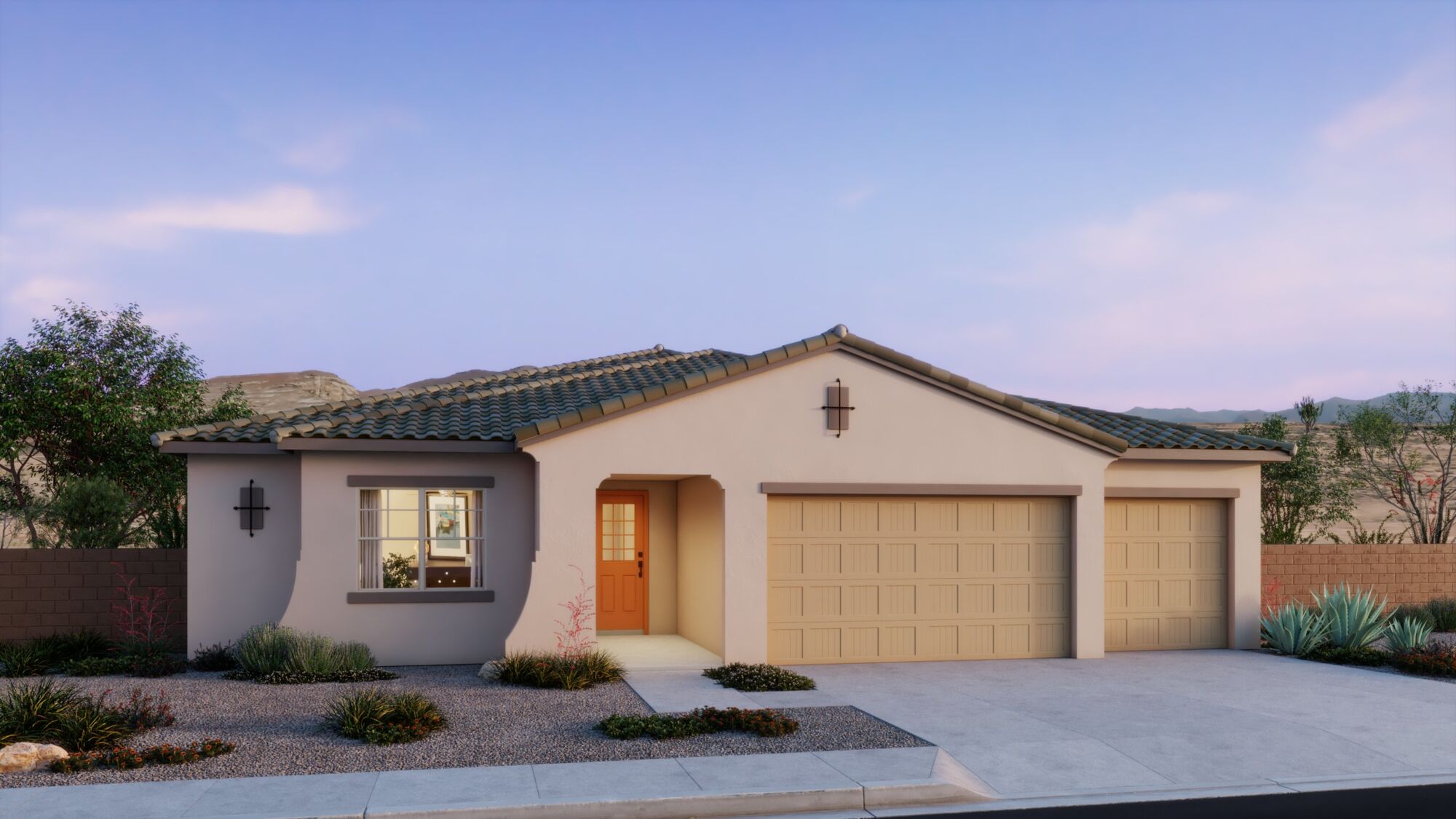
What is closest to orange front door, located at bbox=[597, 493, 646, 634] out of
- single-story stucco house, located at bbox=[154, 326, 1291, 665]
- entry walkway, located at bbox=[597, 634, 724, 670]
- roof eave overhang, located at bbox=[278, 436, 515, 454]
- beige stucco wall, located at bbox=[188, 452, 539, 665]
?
entry walkway, located at bbox=[597, 634, 724, 670]

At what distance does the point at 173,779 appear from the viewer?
8.26 m

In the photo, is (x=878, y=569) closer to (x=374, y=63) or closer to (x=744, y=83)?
(x=744, y=83)

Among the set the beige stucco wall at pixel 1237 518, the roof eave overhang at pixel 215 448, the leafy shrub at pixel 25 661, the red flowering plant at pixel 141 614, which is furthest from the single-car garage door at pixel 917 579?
the leafy shrub at pixel 25 661

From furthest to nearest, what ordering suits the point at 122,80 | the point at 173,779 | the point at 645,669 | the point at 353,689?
the point at 122,80 → the point at 645,669 → the point at 353,689 → the point at 173,779

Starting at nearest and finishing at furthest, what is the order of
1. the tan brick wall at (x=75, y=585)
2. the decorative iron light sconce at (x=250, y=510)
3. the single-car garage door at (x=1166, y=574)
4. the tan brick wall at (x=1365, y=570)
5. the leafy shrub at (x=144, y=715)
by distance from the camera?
the leafy shrub at (x=144, y=715)
the decorative iron light sconce at (x=250, y=510)
the tan brick wall at (x=75, y=585)
the single-car garage door at (x=1166, y=574)
the tan brick wall at (x=1365, y=570)

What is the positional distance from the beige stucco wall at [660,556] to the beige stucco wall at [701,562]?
13 cm

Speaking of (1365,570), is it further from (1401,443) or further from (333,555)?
(333,555)

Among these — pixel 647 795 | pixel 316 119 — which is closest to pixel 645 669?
pixel 647 795

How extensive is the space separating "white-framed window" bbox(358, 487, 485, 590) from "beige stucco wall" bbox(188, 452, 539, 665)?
17 centimetres

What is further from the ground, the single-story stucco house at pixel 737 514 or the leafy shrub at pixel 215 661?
the single-story stucco house at pixel 737 514

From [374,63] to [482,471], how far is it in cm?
889

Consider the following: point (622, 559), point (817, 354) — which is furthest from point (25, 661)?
point (817, 354)

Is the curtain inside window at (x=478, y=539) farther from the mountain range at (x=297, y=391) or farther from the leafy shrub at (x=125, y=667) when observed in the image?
the mountain range at (x=297, y=391)

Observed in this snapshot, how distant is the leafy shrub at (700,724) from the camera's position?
9.75 metres
